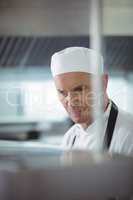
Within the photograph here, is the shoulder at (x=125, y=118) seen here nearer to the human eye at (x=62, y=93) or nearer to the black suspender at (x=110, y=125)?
the black suspender at (x=110, y=125)

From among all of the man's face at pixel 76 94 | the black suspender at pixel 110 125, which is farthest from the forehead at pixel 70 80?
the black suspender at pixel 110 125

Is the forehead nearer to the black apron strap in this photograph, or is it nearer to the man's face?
the man's face

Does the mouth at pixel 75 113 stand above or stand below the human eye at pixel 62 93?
below

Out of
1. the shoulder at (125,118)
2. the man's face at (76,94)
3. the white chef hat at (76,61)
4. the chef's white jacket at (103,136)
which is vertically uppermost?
the white chef hat at (76,61)

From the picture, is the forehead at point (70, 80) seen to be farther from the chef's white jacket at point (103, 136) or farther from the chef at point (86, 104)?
the chef's white jacket at point (103, 136)

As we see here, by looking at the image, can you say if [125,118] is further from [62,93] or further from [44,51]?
[44,51]

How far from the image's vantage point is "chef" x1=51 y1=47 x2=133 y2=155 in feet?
3.74

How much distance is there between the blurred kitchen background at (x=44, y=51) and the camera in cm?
120

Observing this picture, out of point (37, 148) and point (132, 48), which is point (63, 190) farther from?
point (132, 48)

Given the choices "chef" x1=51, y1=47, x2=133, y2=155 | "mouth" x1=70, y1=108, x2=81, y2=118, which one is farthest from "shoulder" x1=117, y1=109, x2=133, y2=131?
"mouth" x1=70, y1=108, x2=81, y2=118

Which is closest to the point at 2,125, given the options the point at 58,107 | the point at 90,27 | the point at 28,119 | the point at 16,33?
the point at 28,119

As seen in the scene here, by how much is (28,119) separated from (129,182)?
542 millimetres

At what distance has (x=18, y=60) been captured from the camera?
1266 mm

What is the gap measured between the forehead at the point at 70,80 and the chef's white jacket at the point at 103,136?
4.8 inches
